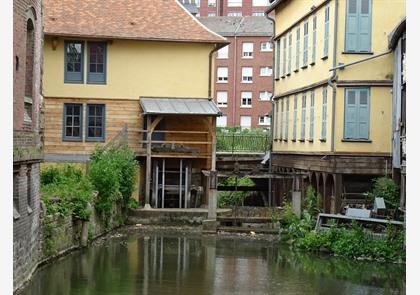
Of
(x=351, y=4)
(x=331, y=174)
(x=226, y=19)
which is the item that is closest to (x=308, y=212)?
(x=331, y=174)

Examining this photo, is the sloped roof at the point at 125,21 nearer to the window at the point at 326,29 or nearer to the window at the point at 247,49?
the window at the point at 326,29

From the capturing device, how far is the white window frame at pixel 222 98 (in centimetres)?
6862

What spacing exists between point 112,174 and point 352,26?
357 inches

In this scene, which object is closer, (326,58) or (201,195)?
(326,58)

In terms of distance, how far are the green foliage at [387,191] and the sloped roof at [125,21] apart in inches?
436

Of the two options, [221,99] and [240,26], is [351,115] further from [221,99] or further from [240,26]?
[240,26]

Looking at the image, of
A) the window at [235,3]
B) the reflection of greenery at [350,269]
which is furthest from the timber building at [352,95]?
the window at [235,3]

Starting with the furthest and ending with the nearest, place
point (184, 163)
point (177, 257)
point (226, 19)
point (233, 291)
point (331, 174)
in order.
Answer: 1. point (226, 19)
2. point (184, 163)
3. point (331, 174)
4. point (177, 257)
5. point (233, 291)

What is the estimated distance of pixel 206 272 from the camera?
19609 millimetres

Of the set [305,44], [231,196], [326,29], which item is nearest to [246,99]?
[231,196]

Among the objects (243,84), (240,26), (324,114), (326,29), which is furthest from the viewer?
(240,26)

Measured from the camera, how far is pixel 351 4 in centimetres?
2575

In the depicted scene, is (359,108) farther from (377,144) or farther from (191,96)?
(191,96)

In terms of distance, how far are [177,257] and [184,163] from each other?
10.8 metres
